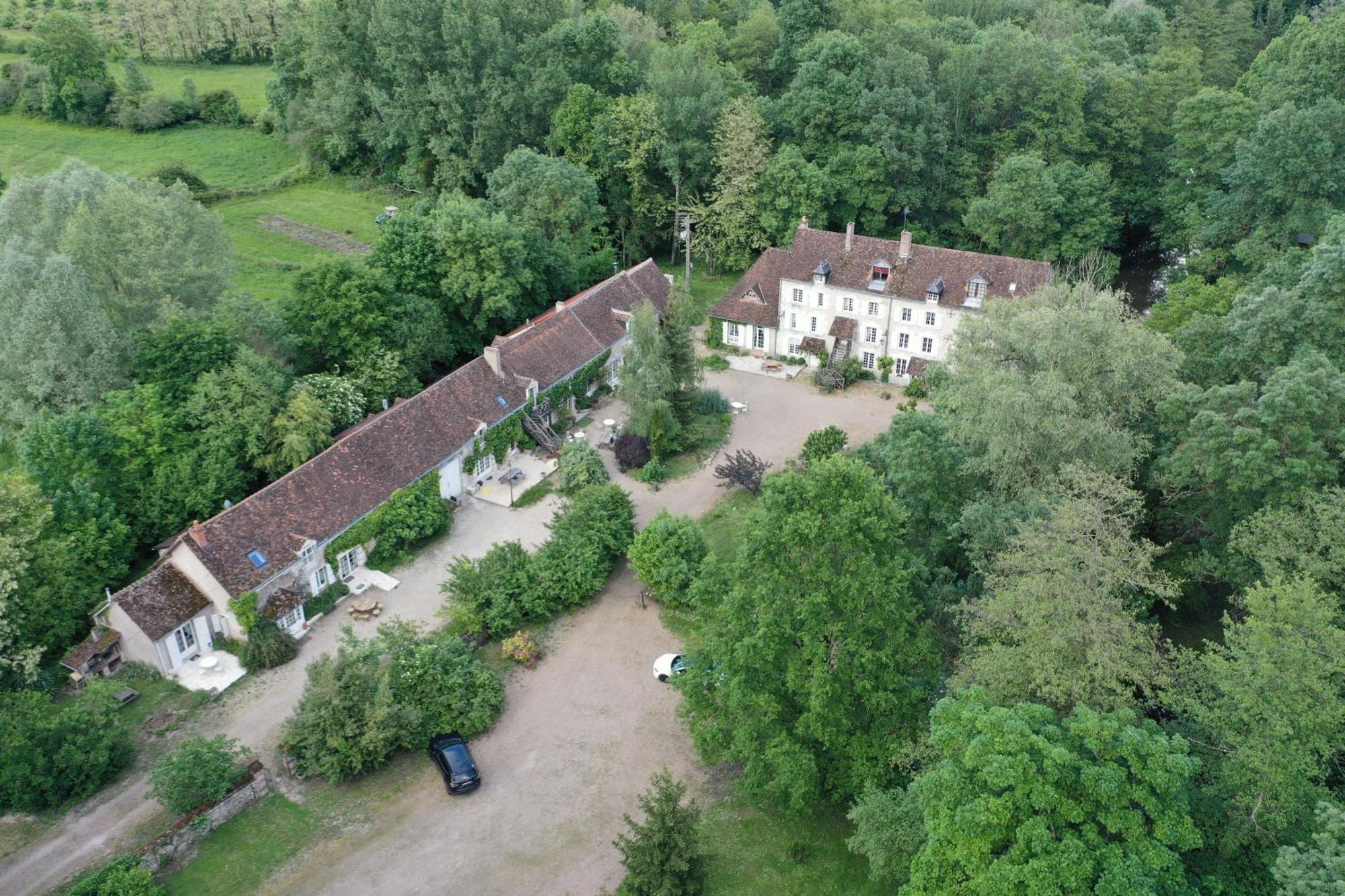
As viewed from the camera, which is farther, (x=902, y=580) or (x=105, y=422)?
(x=105, y=422)

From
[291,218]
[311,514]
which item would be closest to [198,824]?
[311,514]

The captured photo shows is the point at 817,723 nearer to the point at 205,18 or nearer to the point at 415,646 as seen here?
the point at 415,646

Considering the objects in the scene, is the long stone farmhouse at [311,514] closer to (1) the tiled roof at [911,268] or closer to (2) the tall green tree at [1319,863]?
(1) the tiled roof at [911,268]

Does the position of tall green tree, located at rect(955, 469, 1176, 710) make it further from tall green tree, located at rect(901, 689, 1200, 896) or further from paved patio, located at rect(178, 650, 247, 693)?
paved patio, located at rect(178, 650, 247, 693)

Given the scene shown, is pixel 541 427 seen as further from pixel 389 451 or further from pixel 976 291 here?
pixel 976 291

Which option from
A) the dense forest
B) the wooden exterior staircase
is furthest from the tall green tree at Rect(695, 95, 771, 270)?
the wooden exterior staircase

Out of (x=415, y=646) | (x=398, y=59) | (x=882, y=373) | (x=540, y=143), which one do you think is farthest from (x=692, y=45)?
(x=415, y=646)
